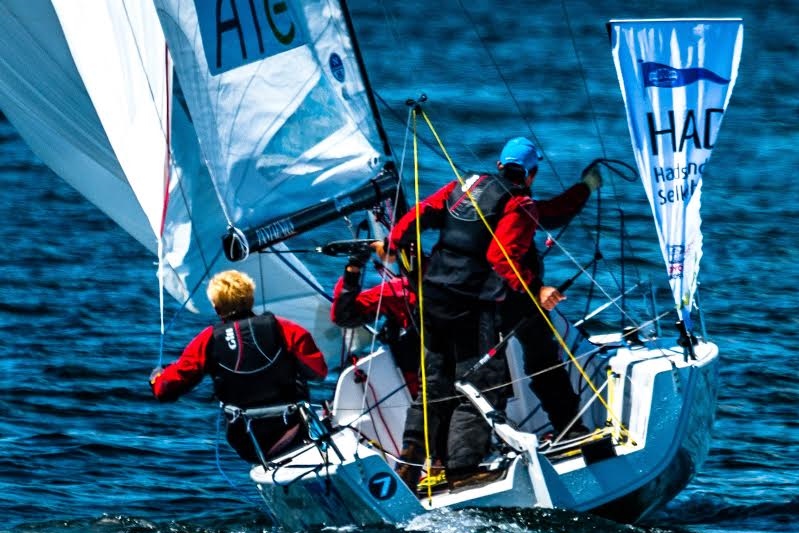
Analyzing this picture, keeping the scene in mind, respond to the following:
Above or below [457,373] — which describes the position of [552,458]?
below

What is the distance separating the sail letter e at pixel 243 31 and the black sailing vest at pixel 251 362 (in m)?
1.27

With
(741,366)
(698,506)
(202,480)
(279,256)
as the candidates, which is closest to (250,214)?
(279,256)

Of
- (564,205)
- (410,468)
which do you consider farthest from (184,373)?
(564,205)

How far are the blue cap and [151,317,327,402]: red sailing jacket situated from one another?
1125 millimetres

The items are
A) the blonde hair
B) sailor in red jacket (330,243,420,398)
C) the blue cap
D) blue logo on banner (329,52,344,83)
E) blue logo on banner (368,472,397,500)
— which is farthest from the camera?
blue logo on banner (329,52,344,83)

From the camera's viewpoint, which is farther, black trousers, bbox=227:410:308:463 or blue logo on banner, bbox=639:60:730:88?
blue logo on banner, bbox=639:60:730:88

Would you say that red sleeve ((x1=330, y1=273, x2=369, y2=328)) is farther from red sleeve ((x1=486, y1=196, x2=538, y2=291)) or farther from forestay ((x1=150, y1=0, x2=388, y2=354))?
red sleeve ((x1=486, y1=196, x2=538, y2=291))

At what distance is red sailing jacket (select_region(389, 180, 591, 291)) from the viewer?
7.20m

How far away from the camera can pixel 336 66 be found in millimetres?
7828

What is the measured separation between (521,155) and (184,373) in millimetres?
1616

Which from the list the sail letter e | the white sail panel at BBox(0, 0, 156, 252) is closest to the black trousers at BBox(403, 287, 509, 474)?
the sail letter e

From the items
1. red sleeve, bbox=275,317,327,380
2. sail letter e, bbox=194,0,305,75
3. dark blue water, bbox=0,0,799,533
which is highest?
sail letter e, bbox=194,0,305,75

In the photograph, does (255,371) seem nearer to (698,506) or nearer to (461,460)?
(461,460)

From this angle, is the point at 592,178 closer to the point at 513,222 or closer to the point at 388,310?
the point at 513,222
